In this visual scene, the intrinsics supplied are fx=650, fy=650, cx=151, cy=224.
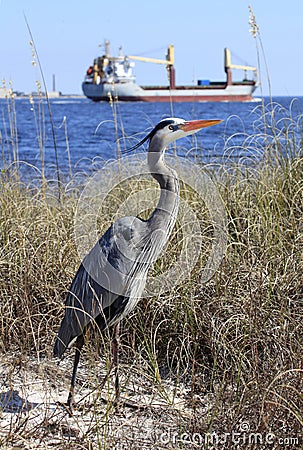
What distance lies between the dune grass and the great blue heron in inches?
5.7

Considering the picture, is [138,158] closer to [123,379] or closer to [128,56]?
[123,379]

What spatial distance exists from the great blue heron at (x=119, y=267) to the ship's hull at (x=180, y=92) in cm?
4798

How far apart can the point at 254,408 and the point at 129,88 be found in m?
50.6

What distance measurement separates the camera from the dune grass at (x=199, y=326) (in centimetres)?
227

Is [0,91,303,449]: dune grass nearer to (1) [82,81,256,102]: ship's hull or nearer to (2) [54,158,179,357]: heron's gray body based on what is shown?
(2) [54,158,179,357]: heron's gray body

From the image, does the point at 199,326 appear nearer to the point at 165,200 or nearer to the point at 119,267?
the point at 119,267

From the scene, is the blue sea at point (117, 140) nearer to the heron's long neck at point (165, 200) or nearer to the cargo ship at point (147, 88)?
the heron's long neck at point (165, 200)

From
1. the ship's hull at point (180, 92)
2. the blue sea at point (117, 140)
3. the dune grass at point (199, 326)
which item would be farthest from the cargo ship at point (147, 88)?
the dune grass at point (199, 326)

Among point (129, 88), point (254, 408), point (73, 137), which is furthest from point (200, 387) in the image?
point (129, 88)

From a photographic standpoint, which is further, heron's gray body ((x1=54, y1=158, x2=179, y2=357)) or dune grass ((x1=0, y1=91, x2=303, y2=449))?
heron's gray body ((x1=54, y1=158, x2=179, y2=357))

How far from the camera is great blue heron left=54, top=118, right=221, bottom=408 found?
277cm

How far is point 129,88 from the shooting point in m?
51.4

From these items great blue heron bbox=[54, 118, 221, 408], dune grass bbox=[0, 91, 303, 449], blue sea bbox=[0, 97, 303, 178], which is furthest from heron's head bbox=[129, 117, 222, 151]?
blue sea bbox=[0, 97, 303, 178]

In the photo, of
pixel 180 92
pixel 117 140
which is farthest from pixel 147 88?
pixel 117 140
